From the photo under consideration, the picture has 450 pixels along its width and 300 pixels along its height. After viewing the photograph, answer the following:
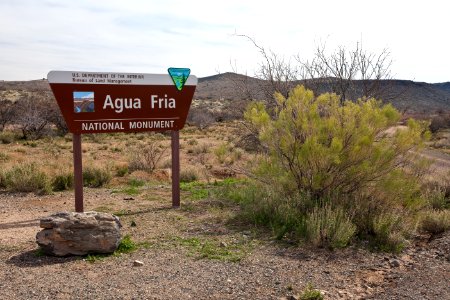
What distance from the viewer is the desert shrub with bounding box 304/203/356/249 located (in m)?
6.55

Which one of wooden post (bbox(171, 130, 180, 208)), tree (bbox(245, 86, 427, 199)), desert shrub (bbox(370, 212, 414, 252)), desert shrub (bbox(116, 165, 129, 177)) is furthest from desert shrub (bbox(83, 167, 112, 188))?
desert shrub (bbox(370, 212, 414, 252))

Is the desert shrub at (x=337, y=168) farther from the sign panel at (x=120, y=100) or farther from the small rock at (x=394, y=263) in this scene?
the sign panel at (x=120, y=100)

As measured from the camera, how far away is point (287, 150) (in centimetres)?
770

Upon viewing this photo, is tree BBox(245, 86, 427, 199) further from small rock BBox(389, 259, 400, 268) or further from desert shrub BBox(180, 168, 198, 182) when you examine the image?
desert shrub BBox(180, 168, 198, 182)

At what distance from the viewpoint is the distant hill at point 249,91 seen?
13.7 metres

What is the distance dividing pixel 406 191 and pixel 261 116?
2516 mm

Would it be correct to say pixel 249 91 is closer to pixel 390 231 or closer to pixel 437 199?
pixel 437 199

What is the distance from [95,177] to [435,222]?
7.47 m

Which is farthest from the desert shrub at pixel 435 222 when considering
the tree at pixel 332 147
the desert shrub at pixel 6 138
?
the desert shrub at pixel 6 138

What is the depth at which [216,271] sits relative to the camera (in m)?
5.72

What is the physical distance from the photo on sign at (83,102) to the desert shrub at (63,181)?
328 cm

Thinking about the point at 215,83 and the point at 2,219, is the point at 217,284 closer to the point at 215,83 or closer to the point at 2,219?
the point at 2,219

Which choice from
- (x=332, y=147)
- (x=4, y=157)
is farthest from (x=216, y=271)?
(x=4, y=157)

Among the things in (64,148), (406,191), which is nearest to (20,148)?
(64,148)
